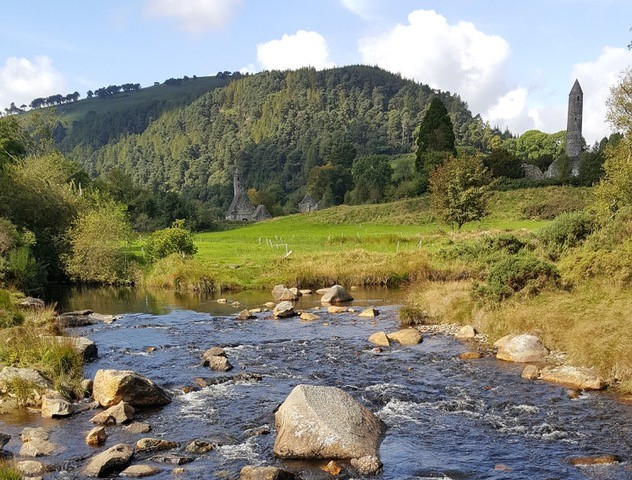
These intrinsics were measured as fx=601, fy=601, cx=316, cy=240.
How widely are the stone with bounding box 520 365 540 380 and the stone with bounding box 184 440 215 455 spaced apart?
1139 cm

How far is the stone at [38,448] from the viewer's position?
15.3 meters

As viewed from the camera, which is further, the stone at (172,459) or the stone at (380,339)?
the stone at (380,339)

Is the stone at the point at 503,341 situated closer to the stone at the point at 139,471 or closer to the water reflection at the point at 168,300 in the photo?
the water reflection at the point at 168,300

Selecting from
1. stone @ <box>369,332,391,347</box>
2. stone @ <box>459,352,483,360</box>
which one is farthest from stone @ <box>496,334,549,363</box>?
stone @ <box>369,332,391,347</box>

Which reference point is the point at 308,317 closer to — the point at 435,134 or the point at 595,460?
the point at 595,460

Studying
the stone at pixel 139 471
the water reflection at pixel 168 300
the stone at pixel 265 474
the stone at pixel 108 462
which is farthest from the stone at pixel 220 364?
the water reflection at pixel 168 300

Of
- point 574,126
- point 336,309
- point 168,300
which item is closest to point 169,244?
point 168,300

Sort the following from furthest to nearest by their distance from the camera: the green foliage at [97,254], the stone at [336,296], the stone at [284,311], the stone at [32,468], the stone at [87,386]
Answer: the green foliage at [97,254] → the stone at [336,296] → the stone at [284,311] → the stone at [87,386] → the stone at [32,468]

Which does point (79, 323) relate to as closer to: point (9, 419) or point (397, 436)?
point (9, 419)

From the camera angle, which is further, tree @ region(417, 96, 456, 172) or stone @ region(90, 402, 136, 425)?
tree @ region(417, 96, 456, 172)

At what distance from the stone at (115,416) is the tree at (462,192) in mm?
44957

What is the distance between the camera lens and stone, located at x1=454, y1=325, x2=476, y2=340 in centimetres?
2727

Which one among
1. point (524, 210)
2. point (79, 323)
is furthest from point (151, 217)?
point (79, 323)

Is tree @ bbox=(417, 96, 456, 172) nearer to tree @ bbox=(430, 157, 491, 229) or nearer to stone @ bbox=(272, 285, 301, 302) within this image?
tree @ bbox=(430, 157, 491, 229)
